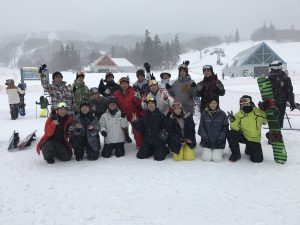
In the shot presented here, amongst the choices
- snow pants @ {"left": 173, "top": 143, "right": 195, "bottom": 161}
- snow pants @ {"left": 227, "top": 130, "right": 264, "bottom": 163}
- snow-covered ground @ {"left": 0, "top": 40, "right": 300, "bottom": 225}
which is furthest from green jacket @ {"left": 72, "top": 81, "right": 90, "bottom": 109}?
snow pants @ {"left": 227, "top": 130, "right": 264, "bottom": 163}

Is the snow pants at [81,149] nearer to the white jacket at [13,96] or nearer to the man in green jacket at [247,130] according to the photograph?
the man in green jacket at [247,130]

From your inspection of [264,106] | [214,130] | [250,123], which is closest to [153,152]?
[214,130]

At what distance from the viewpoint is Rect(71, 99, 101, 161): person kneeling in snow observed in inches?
281

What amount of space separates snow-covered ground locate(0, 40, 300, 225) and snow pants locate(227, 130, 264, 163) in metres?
0.16

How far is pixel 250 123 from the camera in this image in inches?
269

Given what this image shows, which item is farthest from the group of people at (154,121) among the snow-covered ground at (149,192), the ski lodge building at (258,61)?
the ski lodge building at (258,61)

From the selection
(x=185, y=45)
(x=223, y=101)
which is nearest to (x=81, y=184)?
(x=223, y=101)

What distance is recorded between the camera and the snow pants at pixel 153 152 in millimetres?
6948

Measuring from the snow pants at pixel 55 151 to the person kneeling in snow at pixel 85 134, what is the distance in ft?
0.64

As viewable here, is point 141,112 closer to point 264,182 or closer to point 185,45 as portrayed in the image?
point 264,182

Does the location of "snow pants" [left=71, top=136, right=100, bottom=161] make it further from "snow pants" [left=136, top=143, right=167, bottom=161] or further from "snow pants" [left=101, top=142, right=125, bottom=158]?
"snow pants" [left=136, top=143, right=167, bottom=161]

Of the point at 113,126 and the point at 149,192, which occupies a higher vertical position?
the point at 113,126

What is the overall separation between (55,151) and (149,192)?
2.71m

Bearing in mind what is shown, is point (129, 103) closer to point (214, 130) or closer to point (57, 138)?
point (57, 138)
